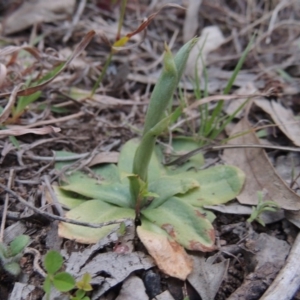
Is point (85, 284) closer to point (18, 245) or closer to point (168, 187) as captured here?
point (18, 245)

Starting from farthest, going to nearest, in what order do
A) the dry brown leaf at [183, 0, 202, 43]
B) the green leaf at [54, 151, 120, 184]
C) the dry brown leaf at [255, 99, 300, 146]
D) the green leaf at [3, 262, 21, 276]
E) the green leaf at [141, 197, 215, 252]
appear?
the dry brown leaf at [183, 0, 202, 43]
the dry brown leaf at [255, 99, 300, 146]
the green leaf at [54, 151, 120, 184]
the green leaf at [141, 197, 215, 252]
the green leaf at [3, 262, 21, 276]

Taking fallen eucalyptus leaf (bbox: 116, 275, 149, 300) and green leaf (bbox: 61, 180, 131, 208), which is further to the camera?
green leaf (bbox: 61, 180, 131, 208)

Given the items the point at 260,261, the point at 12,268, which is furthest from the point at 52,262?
the point at 260,261

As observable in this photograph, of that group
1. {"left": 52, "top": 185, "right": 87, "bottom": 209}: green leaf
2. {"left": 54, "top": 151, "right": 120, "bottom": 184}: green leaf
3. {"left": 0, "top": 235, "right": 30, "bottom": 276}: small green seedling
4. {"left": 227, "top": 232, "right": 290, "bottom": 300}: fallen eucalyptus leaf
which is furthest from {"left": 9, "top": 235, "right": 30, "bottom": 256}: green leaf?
{"left": 227, "top": 232, "right": 290, "bottom": 300}: fallen eucalyptus leaf

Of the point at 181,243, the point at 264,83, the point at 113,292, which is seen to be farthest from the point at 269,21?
the point at 113,292

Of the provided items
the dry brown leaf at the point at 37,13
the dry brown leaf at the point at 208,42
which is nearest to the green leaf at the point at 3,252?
the dry brown leaf at the point at 208,42

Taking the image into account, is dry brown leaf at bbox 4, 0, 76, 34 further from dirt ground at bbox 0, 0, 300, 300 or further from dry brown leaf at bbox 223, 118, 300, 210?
dry brown leaf at bbox 223, 118, 300, 210

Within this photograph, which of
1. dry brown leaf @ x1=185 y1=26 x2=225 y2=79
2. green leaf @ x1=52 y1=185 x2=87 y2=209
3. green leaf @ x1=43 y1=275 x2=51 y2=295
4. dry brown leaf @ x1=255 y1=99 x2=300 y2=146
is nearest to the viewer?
green leaf @ x1=43 y1=275 x2=51 y2=295
